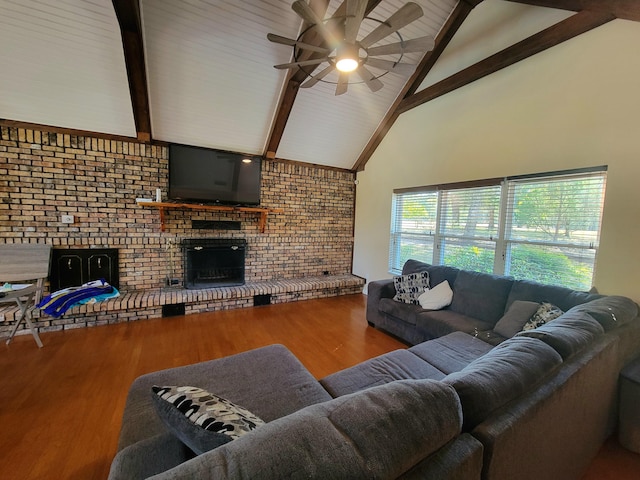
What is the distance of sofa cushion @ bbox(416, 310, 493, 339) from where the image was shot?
8.07 ft

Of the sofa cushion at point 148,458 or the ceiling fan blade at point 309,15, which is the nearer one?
the sofa cushion at point 148,458

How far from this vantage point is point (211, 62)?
9.99 ft

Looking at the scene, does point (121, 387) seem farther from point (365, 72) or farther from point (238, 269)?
point (365, 72)

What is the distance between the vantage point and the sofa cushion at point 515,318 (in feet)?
7.28

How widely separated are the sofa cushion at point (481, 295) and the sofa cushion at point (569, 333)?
3.20ft

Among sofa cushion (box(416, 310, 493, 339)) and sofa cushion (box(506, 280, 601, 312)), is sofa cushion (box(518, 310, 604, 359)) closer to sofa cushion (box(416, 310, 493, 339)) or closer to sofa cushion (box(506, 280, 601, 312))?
sofa cushion (box(506, 280, 601, 312))

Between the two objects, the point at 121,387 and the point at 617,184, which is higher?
the point at 617,184

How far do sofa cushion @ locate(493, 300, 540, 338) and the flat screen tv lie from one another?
140 inches

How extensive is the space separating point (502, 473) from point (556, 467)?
628mm

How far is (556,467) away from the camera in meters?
1.21

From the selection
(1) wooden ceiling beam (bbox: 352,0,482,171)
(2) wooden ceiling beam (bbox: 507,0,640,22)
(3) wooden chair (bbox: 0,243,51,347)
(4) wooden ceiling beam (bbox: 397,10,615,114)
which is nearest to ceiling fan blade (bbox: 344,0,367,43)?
(2) wooden ceiling beam (bbox: 507,0,640,22)

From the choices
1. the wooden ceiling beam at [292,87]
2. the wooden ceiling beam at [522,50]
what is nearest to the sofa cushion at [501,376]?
the wooden ceiling beam at [292,87]

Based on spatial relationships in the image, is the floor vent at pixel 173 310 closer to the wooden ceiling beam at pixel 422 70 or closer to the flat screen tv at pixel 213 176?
the flat screen tv at pixel 213 176

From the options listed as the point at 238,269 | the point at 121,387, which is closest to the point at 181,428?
the point at 121,387
